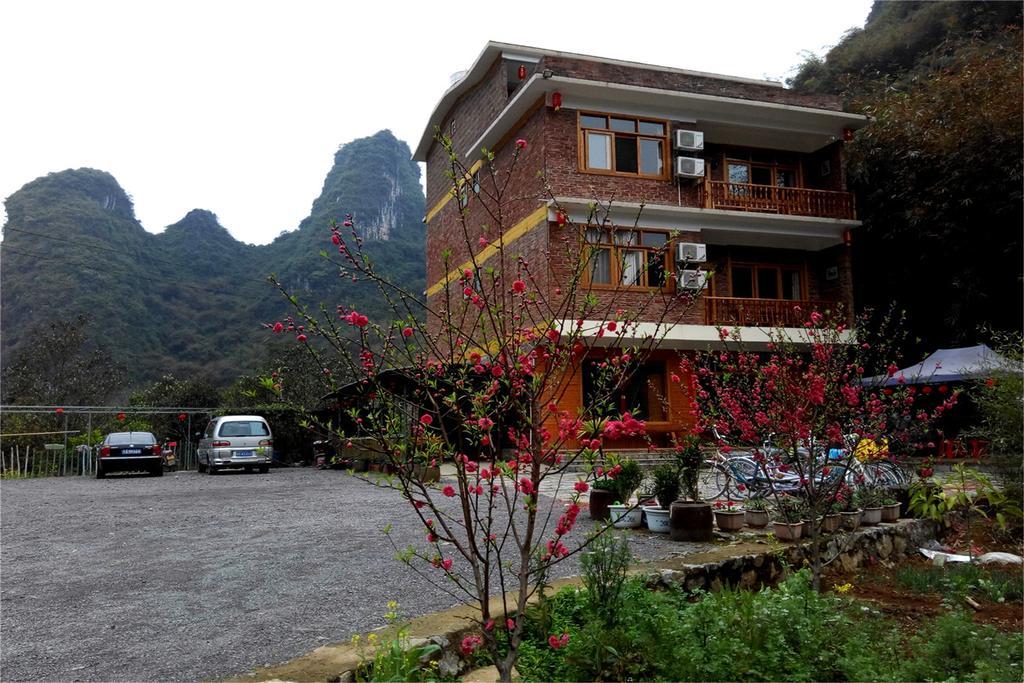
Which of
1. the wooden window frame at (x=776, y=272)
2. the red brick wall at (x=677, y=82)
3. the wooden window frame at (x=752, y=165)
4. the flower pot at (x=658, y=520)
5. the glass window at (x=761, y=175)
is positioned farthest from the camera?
the glass window at (x=761, y=175)

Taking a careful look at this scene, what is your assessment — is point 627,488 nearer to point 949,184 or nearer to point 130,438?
point 130,438

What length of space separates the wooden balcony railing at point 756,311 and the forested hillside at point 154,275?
54.7 ft

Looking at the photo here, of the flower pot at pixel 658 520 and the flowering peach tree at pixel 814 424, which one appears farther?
the flower pot at pixel 658 520

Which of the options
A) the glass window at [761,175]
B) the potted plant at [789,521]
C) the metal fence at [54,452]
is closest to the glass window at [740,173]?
the glass window at [761,175]

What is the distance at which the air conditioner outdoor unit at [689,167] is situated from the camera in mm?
17547

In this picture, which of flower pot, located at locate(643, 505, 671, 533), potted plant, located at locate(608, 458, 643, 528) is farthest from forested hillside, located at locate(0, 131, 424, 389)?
flower pot, located at locate(643, 505, 671, 533)

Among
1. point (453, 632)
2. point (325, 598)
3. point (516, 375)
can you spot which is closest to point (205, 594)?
point (325, 598)

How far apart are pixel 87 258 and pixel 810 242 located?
38371 mm

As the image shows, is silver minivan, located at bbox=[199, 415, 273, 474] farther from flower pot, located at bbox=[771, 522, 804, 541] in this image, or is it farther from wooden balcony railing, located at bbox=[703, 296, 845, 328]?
flower pot, located at bbox=[771, 522, 804, 541]

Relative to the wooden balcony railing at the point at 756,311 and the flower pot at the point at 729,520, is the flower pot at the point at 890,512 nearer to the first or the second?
the flower pot at the point at 729,520

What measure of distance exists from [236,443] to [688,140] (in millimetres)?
13249

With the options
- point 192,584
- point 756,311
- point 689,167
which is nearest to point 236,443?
point 689,167

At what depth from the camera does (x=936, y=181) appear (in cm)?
1925

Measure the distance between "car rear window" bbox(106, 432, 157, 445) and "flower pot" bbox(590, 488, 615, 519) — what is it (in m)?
14.0
